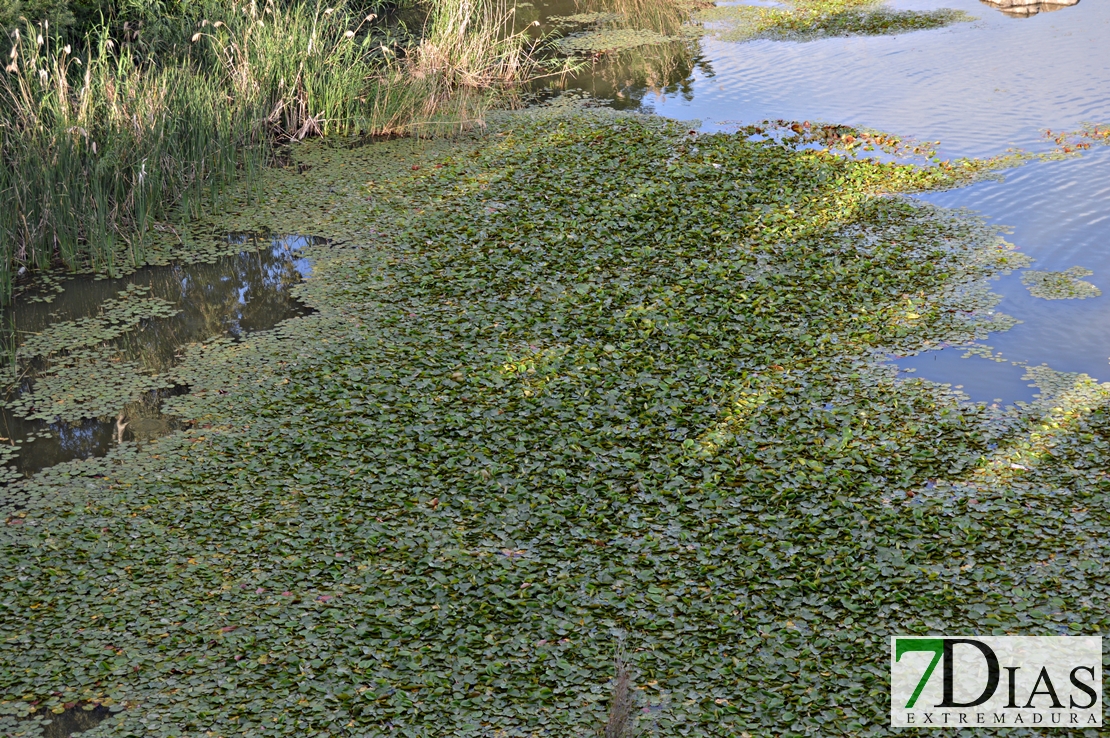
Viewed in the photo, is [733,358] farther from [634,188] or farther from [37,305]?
[37,305]

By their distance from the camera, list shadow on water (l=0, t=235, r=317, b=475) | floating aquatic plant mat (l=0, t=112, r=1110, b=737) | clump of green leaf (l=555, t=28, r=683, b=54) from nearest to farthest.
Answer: floating aquatic plant mat (l=0, t=112, r=1110, b=737) < shadow on water (l=0, t=235, r=317, b=475) < clump of green leaf (l=555, t=28, r=683, b=54)

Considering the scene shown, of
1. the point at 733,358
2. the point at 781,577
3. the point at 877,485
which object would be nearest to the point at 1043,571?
the point at 877,485

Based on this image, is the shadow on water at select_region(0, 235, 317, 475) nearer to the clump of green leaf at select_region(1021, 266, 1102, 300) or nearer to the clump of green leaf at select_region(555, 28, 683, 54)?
the clump of green leaf at select_region(1021, 266, 1102, 300)

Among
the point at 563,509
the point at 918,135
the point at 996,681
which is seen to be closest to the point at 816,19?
the point at 918,135

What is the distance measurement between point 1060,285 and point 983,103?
476cm

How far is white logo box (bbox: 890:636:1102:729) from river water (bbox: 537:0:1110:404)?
199 centimetres

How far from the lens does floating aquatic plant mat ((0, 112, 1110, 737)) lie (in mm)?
3504

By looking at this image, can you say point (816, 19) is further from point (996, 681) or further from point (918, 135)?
point (996, 681)

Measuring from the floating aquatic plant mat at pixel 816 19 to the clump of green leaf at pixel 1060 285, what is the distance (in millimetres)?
8282

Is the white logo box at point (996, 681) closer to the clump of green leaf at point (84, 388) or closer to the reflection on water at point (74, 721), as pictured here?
the reflection on water at point (74, 721)

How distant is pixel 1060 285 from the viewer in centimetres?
657

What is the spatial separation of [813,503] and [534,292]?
2.72 metres

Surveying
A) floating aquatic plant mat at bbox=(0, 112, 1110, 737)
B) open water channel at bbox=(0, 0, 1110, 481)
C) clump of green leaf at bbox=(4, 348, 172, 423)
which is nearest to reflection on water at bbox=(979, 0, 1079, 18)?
open water channel at bbox=(0, 0, 1110, 481)

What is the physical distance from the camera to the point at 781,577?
13.0 feet
